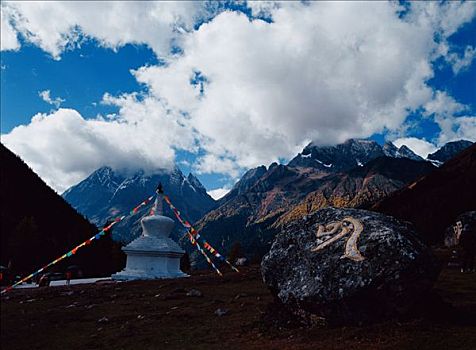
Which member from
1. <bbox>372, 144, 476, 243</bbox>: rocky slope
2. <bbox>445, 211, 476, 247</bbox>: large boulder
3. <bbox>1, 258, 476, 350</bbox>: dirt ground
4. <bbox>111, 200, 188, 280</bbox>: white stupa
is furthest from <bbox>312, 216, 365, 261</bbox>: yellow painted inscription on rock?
<bbox>372, 144, 476, 243</bbox>: rocky slope

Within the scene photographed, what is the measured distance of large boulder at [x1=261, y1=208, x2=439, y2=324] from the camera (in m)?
11.7

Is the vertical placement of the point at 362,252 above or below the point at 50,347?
above

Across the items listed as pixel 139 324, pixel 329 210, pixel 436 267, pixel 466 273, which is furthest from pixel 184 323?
pixel 466 273

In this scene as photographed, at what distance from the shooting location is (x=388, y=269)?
11641 mm

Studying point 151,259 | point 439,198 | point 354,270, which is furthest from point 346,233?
point 439,198

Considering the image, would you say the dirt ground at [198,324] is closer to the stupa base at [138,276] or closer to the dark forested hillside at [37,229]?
the stupa base at [138,276]

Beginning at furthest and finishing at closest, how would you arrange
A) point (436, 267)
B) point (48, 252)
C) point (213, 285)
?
1. point (48, 252)
2. point (213, 285)
3. point (436, 267)

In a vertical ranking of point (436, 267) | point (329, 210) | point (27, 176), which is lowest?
point (436, 267)

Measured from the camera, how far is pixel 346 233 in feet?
44.1

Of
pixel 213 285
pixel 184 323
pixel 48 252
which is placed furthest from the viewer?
pixel 48 252

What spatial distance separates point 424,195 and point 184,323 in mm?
108136

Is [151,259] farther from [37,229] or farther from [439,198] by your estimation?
[439,198]

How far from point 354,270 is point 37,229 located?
6635cm

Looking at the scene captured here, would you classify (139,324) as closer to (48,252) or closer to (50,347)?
(50,347)
